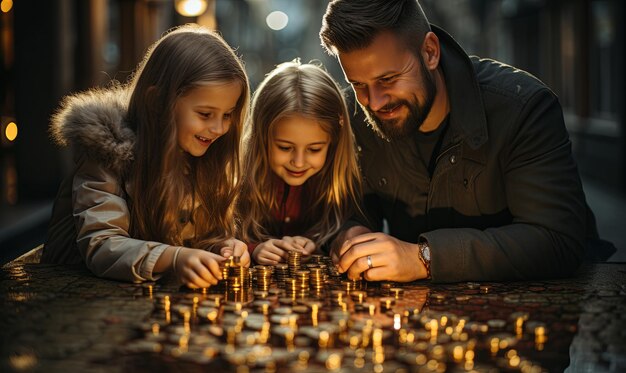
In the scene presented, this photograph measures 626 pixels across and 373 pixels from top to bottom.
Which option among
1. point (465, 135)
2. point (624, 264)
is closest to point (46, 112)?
point (465, 135)

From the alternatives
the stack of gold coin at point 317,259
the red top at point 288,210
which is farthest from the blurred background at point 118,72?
the stack of gold coin at point 317,259

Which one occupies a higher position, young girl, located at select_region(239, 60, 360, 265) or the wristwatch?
young girl, located at select_region(239, 60, 360, 265)

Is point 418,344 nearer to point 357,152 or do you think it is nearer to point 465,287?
point 465,287

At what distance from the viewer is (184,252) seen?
2.65 m

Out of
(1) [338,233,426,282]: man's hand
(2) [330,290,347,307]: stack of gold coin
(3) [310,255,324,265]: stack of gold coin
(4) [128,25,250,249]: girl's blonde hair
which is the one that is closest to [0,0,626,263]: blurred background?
(4) [128,25,250,249]: girl's blonde hair

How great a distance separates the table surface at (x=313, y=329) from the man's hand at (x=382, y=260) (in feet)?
0.18

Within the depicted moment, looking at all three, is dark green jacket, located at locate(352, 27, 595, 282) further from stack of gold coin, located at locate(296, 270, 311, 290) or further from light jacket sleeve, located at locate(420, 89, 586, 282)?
stack of gold coin, located at locate(296, 270, 311, 290)

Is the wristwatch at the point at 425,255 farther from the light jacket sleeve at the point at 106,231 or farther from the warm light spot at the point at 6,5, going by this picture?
the warm light spot at the point at 6,5

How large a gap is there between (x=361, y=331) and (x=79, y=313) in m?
A: 0.73

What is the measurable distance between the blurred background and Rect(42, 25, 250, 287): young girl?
123 centimetres

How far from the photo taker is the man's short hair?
3.29 meters

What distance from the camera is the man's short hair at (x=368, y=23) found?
3.29m

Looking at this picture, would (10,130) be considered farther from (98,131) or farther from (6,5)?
(98,131)

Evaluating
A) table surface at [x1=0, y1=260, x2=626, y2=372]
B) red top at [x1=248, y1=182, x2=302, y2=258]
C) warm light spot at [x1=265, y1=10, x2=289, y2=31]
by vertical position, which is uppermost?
warm light spot at [x1=265, y1=10, x2=289, y2=31]
